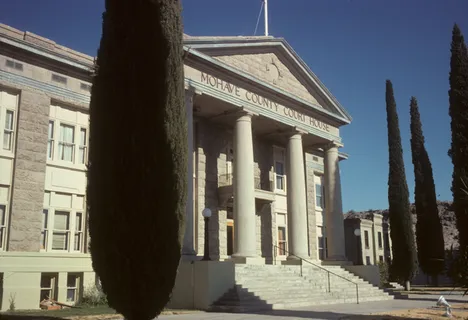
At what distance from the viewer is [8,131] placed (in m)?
17.9

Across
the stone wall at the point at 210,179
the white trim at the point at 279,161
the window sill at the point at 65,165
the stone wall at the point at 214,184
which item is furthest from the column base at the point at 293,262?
the window sill at the point at 65,165

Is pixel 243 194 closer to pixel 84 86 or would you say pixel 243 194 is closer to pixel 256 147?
pixel 256 147

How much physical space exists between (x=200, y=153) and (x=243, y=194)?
344 centimetres

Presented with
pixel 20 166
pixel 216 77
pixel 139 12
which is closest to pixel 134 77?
pixel 139 12

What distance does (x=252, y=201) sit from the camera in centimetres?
2161

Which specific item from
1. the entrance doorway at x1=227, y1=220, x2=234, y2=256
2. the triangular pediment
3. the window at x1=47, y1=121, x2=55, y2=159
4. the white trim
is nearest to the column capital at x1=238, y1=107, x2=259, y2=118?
the triangular pediment

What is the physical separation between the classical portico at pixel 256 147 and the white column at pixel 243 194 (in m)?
0.04

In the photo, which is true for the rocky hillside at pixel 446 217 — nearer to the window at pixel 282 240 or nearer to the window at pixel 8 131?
the window at pixel 282 240

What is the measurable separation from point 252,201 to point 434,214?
17.3m

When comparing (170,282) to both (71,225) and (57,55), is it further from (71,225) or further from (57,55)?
(57,55)

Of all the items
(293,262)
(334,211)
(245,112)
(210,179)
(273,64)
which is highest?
(273,64)

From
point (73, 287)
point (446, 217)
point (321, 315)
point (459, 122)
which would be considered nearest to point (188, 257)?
point (73, 287)

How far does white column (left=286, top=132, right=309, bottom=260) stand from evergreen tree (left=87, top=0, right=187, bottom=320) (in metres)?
14.2

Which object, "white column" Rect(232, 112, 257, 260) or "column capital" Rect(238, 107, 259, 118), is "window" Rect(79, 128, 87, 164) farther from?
"column capital" Rect(238, 107, 259, 118)
